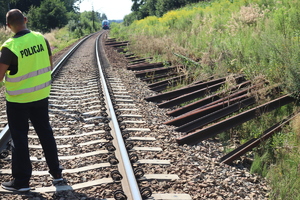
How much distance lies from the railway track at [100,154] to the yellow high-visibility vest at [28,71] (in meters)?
1.05

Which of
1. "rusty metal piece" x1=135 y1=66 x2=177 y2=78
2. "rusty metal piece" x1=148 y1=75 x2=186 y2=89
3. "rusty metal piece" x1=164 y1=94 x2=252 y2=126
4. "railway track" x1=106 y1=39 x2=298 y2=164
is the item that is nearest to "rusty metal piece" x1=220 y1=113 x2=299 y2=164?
"railway track" x1=106 y1=39 x2=298 y2=164

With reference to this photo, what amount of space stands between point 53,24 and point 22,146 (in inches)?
2296

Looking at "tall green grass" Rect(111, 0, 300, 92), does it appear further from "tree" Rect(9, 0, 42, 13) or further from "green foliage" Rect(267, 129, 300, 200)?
"tree" Rect(9, 0, 42, 13)

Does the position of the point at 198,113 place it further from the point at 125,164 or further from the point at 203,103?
the point at 125,164

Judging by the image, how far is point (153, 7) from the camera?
8231cm

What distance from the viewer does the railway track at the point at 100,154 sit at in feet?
12.1

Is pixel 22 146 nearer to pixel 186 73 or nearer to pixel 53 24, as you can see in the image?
pixel 186 73

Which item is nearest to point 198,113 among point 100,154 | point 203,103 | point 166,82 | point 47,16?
point 203,103

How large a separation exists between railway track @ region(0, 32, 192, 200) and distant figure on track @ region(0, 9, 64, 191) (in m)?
0.23

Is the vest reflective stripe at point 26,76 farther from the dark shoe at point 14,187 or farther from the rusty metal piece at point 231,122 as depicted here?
the rusty metal piece at point 231,122

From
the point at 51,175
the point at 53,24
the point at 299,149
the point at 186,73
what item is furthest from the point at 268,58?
the point at 53,24

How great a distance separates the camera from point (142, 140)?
5238mm

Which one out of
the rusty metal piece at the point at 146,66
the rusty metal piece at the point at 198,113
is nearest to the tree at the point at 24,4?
the rusty metal piece at the point at 146,66

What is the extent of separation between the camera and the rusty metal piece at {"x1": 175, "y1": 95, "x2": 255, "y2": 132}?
5750 mm
